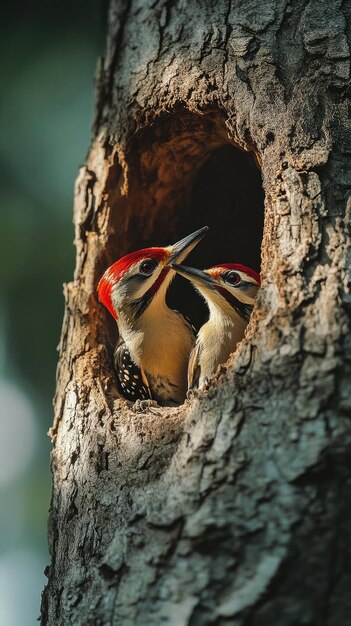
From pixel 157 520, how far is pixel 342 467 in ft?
2.59

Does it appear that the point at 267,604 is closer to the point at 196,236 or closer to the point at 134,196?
the point at 196,236

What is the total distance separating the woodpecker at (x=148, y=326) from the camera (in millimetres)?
4527

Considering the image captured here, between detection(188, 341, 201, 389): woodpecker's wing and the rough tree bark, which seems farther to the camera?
detection(188, 341, 201, 389): woodpecker's wing

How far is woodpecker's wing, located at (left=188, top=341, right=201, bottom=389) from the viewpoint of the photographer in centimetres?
432

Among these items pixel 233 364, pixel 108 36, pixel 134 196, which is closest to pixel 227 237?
pixel 134 196

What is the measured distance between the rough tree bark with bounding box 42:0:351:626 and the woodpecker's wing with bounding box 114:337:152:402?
0.33ft

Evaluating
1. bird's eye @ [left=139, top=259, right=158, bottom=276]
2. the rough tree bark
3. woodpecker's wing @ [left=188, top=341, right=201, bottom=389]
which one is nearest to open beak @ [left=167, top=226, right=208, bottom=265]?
bird's eye @ [left=139, top=259, right=158, bottom=276]

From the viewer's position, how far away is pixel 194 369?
4352 millimetres

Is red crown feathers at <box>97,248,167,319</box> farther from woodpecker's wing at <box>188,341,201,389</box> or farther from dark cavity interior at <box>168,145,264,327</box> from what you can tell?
dark cavity interior at <box>168,145,264,327</box>

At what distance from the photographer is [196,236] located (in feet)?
14.9

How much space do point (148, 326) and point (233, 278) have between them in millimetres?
701

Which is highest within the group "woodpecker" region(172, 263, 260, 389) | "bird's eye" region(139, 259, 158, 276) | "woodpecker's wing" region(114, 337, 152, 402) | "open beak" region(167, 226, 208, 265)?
"open beak" region(167, 226, 208, 265)

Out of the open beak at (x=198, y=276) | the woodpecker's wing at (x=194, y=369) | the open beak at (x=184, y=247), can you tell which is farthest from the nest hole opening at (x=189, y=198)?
the woodpecker's wing at (x=194, y=369)

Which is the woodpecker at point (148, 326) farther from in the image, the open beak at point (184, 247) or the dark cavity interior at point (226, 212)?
the dark cavity interior at point (226, 212)
